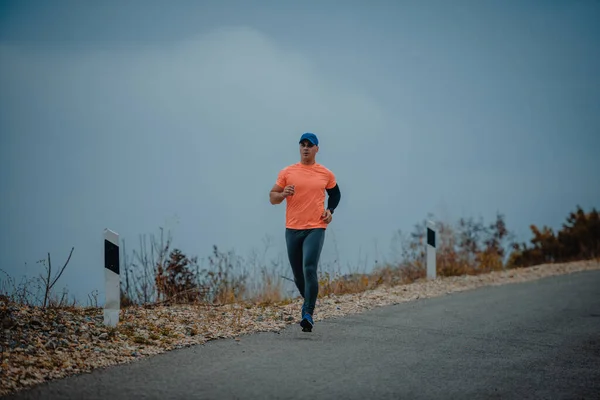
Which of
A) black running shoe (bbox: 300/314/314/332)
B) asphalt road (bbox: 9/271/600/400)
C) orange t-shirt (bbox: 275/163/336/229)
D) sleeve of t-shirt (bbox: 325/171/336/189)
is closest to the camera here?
asphalt road (bbox: 9/271/600/400)

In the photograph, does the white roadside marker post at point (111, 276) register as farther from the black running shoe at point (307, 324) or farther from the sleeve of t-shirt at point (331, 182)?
the sleeve of t-shirt at point (331, 182)

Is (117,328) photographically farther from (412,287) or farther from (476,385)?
(412,287)

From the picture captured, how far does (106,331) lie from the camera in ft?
23.8

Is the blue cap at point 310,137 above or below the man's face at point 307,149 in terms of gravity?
above

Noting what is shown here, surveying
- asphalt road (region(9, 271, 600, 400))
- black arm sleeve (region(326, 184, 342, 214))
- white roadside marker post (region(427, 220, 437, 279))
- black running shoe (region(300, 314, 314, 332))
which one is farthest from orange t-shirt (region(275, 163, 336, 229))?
white roadside marker post (region(427, 220, 437, 279))

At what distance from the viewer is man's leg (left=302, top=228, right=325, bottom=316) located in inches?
316

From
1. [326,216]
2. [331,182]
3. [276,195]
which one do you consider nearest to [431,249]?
[331,182]

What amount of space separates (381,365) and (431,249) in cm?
888

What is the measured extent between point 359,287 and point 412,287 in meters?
1.20

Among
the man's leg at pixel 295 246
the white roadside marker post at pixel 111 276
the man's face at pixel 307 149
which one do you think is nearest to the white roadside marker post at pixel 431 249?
the man's leg at pixel 295 246

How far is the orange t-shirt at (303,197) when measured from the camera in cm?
816

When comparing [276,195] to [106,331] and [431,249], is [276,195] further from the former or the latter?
[431,249]

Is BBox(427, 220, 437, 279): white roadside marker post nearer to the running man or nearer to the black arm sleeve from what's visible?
the black arm sleeve

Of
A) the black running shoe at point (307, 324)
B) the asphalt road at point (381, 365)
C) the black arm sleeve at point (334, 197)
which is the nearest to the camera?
the asphalt road at point (381, 365)
